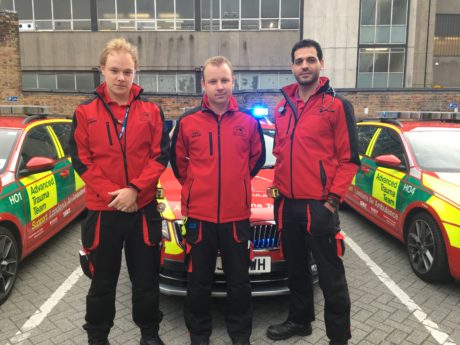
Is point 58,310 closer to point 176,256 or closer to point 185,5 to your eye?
point 176,256

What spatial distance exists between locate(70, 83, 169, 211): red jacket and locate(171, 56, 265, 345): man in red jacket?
28cm

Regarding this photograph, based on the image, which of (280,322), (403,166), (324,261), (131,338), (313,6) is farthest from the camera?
(313,6)

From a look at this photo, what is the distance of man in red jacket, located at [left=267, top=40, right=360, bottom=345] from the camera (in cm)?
265

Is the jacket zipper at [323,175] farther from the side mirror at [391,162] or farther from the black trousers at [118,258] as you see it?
the side mirror at [391,162]

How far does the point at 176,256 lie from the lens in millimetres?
3148

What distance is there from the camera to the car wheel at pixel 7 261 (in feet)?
11.7

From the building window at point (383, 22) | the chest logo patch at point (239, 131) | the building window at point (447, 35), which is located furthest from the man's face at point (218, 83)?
the building window at point (447, 35)

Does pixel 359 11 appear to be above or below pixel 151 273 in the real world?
above

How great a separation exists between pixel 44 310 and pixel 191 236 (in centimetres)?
168

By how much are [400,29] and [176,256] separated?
27.4 metres

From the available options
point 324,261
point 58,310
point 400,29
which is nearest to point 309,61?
point 324,261

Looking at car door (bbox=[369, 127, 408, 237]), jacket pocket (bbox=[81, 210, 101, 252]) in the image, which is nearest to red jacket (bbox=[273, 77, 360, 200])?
jacket pocket (bbox=[81, 210, 101, 252])

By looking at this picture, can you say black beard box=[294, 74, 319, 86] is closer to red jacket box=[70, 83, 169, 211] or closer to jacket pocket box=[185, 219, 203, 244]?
red jacket box=[70, 83, 169, 211]

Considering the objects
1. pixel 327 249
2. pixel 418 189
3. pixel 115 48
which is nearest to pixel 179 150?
pixel 115 48
